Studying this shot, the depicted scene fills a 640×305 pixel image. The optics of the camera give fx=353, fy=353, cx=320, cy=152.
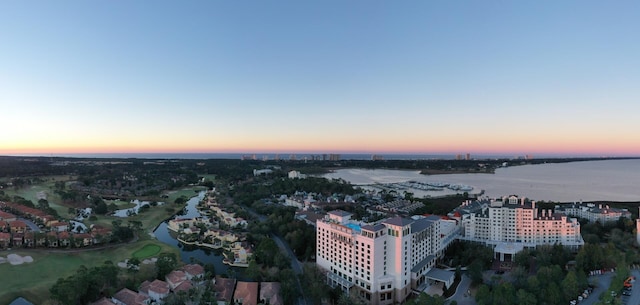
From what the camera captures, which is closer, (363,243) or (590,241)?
(363,243)

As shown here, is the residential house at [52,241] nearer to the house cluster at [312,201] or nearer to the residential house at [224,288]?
the residential house at [224,288]

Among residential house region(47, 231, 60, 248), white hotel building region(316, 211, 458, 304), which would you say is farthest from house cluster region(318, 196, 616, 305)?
residential house region(47, 231, 60, 248)

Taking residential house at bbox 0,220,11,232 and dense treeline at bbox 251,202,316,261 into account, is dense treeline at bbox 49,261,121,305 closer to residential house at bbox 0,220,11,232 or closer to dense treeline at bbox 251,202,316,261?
dense treeline at bbox 251,202,316,261

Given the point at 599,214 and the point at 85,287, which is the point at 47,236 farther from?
the point at 599,214

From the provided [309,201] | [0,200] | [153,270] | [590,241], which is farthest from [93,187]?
[590,241]

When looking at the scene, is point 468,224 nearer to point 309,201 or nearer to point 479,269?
point 479,269

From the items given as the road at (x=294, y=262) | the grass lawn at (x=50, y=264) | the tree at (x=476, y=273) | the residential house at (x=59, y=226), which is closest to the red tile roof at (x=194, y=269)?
the road at (x=294, y=262)
